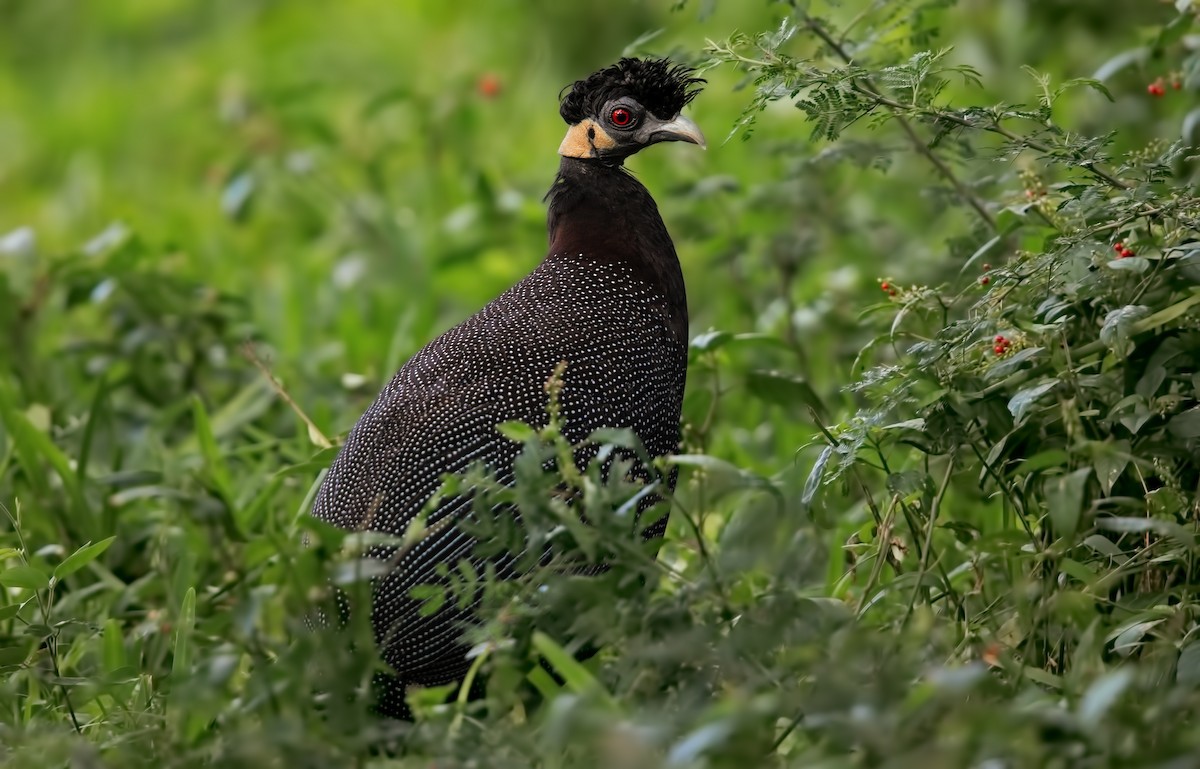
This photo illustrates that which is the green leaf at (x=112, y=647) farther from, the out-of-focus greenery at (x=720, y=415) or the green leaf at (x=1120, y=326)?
the green leaf at (x=1120, y=326)

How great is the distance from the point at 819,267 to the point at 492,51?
2642 millimetres

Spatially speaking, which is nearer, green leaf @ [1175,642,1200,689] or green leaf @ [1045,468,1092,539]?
green leaf @ [1045,468,1092,539]

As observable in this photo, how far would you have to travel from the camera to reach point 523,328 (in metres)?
3.02

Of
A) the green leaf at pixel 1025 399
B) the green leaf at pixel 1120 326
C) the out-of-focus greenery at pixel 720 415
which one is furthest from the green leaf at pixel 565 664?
the green leaf at pixel 1120 326

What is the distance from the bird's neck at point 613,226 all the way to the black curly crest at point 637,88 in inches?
4.7

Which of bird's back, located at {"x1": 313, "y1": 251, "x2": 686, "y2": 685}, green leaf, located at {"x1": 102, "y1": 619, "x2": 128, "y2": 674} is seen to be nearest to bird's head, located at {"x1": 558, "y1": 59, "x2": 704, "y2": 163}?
bird's back, located at {"x1": 313, "y1": 251, "x2": 686, "y2": 685}

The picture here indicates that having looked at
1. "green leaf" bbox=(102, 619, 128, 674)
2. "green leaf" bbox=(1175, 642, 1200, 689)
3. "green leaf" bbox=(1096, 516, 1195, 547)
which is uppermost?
"green leaf" bbox=(102, 619, 128, 674)

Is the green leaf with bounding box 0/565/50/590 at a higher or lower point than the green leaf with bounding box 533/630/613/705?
higher

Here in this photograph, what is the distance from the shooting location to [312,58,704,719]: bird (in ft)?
9.05

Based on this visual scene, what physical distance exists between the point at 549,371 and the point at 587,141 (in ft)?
2.15

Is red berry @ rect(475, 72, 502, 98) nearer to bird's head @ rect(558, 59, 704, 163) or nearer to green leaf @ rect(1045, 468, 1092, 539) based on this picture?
bird's head @ rect(558, 59, 704, 163)

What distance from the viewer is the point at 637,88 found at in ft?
10.8

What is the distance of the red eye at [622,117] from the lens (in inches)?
129

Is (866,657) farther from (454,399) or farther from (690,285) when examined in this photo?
(690,285)
